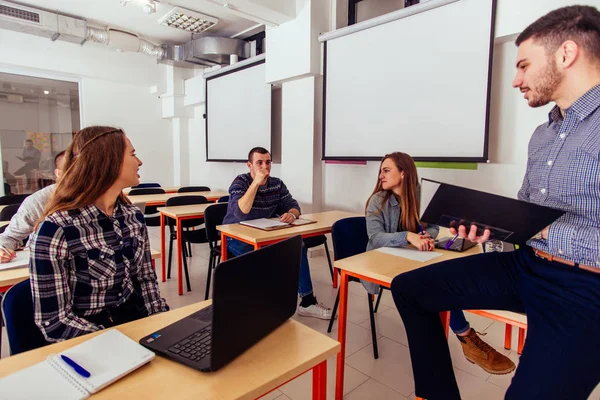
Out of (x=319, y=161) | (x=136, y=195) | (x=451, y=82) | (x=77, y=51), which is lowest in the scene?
(x=136, y=195)

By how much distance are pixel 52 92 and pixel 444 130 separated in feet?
18.9

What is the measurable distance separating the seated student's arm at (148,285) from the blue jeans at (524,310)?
0.87 metres

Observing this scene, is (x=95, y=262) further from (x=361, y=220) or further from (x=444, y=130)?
(x=444, y=130)

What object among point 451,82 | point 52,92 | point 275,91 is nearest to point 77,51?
point 52,92

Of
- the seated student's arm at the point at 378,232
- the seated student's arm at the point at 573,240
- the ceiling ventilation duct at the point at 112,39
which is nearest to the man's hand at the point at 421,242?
the seated student's arm at the point at 378,232

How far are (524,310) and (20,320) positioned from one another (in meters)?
1.51

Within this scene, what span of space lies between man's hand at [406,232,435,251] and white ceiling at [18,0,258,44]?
130 inches

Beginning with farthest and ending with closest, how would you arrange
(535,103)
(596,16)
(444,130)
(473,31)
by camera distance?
(444,130), (473,31), (535,103), (596,16)

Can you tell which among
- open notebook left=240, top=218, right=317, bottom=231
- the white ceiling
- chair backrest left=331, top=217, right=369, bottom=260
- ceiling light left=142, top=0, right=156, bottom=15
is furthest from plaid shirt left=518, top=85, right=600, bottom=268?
ceiling light left=142, top=0, right=156, bottom=15

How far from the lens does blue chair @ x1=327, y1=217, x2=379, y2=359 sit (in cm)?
213

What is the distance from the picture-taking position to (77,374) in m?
0.73

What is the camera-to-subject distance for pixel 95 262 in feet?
3.68

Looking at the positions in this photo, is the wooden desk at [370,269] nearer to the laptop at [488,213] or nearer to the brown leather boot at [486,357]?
the brown leather boot at [486,357]

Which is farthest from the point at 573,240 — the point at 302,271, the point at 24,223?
the point at 24,223
